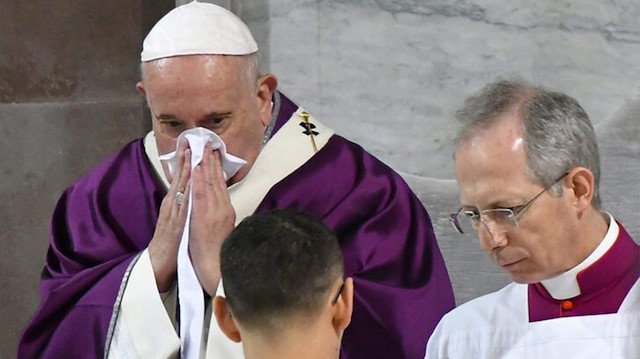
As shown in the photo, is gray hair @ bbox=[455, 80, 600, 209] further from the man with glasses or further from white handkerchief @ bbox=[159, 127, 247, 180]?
white handkerchief @ bbox=[159, 127, 247, 180]

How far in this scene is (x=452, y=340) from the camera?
364 centimetres

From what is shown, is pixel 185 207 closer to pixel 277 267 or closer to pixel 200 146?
pixel 200 146

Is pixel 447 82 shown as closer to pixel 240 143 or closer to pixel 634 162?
pixel 634 162

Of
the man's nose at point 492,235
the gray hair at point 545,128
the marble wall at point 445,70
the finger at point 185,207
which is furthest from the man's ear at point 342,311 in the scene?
the marble wall at point 445,70

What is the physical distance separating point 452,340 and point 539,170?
1.66 feet

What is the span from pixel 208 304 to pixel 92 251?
1.51ft

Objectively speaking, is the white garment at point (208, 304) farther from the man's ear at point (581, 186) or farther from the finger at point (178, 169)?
the man's ear at point (581, 186)

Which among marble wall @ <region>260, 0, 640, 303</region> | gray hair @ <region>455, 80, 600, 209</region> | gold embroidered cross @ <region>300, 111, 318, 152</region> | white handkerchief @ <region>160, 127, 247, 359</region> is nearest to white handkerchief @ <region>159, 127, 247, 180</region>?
white handkerchief @ <region>160, 127, 247, 359</region>

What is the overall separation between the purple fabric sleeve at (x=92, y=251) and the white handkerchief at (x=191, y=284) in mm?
244

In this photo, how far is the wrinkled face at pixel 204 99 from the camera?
13.1 ft

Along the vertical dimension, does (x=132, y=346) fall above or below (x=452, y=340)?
below

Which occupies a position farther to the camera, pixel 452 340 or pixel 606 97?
pixel 606 97

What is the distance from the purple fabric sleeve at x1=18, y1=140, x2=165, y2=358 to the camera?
13.5 ft

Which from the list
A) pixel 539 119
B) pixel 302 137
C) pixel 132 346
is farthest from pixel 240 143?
pixel 539 119
